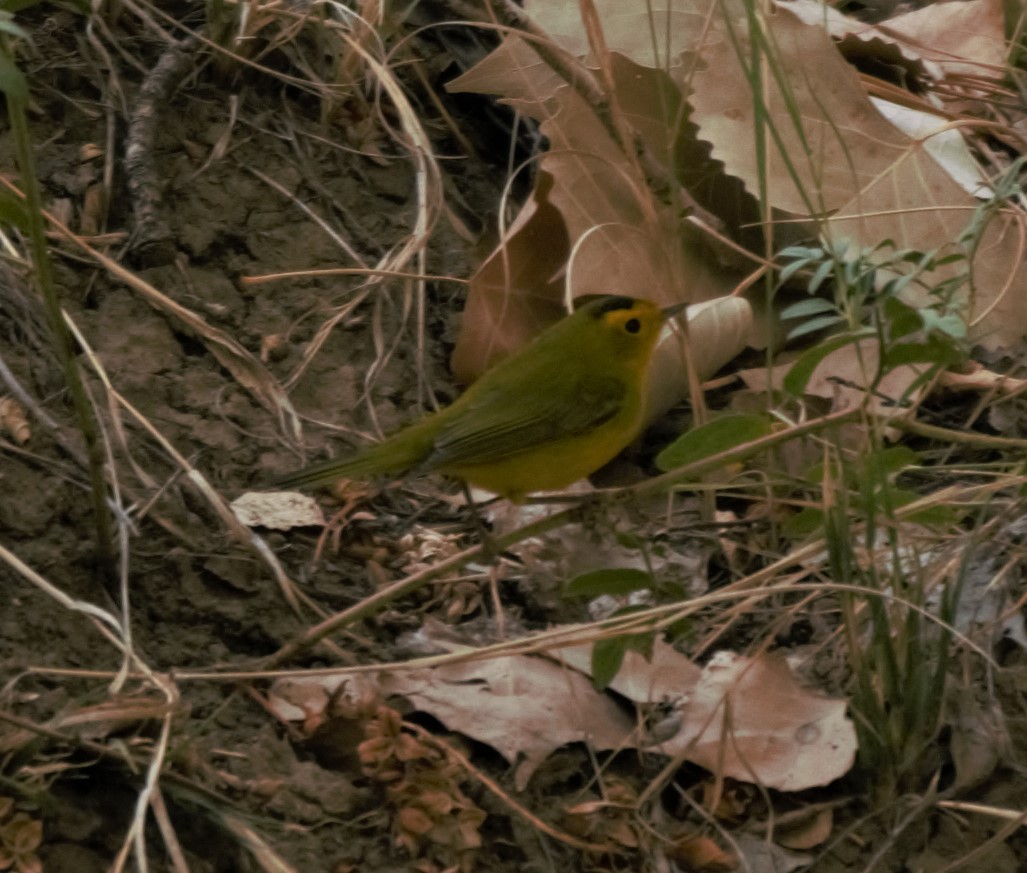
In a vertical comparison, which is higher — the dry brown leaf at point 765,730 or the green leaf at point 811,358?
the green leaf at point 811,358

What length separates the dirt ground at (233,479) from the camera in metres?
2.04

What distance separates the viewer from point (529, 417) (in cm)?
267

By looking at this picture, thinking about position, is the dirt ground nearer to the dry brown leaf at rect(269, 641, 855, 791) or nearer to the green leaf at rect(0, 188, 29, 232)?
the dry brown leaf at rect(269, 641, 855, 791)

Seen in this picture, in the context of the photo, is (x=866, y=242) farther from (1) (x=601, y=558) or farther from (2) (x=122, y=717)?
(2) (x=122, y=717)

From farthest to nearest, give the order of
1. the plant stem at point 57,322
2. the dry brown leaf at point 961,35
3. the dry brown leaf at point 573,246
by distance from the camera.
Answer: the dry brown leaf at point 961,35 < the dry brown leaf at point 573,246 < the plant stem at point 57,322

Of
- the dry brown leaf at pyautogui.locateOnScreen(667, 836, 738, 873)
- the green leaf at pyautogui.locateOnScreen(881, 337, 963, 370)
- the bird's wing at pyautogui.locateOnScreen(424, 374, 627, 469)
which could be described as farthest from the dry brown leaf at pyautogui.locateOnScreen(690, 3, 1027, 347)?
the dry brown leaf at pyautogui.locateOnScreen(667, 836, 738, 873)

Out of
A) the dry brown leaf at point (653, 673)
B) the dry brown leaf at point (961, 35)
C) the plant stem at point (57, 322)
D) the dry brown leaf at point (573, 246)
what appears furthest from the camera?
the dry brown leaf at point (961, 35)

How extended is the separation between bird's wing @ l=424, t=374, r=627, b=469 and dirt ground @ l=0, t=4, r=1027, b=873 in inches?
14.5

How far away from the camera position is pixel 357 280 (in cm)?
338

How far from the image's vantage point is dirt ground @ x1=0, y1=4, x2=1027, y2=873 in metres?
2.04

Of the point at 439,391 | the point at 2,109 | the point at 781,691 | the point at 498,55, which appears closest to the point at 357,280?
the point at 439,391

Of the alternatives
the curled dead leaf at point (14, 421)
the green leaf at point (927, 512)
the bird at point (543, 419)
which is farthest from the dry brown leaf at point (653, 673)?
the curled dead leaf at point (14, 421)

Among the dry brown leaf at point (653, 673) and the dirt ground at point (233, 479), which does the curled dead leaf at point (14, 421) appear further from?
the dry brown leaf at point (653, 673)

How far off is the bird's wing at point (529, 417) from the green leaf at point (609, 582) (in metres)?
0.46
